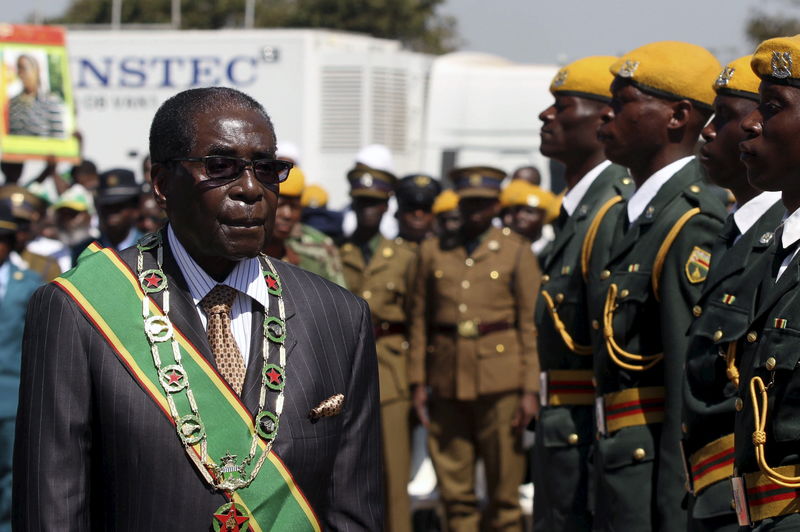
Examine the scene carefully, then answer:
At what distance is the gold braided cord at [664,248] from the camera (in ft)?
16.4

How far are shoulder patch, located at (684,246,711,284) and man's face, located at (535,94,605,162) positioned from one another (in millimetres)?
1281

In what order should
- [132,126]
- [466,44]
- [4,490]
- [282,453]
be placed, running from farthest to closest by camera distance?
[466,44]
[132,126]
[4,490]
[282,453]

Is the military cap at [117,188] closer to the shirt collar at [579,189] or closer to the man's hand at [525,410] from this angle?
the man's hand at [525,410]

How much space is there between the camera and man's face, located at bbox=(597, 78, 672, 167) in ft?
17.5

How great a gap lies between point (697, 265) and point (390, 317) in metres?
4.66

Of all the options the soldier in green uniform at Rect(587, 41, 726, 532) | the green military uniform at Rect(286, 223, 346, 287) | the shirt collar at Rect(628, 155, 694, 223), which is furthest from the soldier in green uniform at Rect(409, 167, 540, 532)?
the shirt collar at Rect(628, 155, 694, 223)

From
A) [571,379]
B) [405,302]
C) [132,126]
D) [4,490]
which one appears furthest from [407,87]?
[571,379]

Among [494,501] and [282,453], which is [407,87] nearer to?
[494,501]

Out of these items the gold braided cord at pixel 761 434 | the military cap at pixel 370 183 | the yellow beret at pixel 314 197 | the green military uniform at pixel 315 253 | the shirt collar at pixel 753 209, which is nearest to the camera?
the gold braided cord at pixel 761 434

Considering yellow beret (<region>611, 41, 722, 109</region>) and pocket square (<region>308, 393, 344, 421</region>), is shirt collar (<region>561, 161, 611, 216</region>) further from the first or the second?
pocket square (<region>308, 393, 344, 421</region>)

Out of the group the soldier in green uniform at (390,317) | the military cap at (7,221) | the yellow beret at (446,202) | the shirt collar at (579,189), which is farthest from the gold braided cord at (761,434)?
the yellow beret at (446,202)

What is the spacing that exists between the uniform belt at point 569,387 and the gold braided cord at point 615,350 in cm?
59

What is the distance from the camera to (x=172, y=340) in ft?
10.5

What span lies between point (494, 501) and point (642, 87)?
4.09 meters
